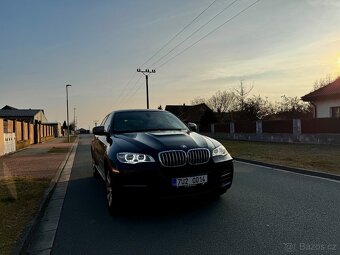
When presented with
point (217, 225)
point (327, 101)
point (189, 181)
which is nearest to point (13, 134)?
point (327, 101)

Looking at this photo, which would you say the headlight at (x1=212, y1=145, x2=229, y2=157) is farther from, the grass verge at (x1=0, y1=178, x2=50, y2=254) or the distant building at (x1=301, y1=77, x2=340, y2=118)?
the distant building at (x1=301, y1=77, x2=340, y2=118)

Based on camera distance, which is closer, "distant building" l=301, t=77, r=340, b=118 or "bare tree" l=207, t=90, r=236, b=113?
"distant building" l=301, t=77, r=340, b=118

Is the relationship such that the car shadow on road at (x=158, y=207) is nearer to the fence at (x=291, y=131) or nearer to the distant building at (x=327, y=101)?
the fence at (x=291, y=131)

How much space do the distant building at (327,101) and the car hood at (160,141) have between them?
76.6ft

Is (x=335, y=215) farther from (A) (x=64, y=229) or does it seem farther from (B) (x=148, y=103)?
(B) (x=148, y=103)

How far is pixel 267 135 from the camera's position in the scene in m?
30.8

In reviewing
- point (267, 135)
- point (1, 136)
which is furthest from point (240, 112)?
point (1, 136)

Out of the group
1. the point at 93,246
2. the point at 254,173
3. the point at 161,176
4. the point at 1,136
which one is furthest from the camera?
the point at 1,136

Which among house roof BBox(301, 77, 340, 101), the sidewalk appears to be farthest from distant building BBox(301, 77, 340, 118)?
the sidewalk

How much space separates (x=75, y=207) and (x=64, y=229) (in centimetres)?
147

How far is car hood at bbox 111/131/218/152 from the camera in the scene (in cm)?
600

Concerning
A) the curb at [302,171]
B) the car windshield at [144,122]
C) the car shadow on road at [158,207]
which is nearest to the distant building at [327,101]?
the curb at [302,171]

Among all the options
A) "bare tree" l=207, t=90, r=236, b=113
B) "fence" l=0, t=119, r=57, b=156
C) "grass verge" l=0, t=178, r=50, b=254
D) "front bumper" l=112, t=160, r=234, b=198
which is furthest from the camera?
"bare tree" l=207, t=90, r=236, b=113

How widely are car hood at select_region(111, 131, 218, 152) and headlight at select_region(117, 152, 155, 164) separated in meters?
0.09
